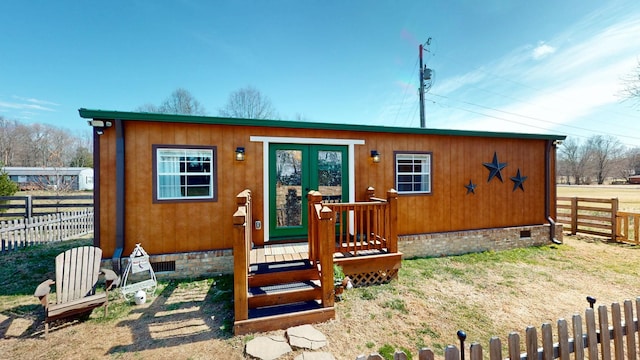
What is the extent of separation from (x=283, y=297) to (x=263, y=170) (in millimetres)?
2680

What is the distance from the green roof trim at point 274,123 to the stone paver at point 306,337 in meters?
3.72

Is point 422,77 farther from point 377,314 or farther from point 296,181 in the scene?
point 377,314

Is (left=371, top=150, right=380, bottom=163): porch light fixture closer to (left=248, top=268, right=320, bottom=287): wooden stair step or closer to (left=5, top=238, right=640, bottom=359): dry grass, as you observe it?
(left=5, top=238, right=640, bottom=359): dry grass

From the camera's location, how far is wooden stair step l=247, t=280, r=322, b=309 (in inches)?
133

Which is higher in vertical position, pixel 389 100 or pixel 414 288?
pixel 389 100

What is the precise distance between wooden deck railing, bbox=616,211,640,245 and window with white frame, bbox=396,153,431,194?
648cm

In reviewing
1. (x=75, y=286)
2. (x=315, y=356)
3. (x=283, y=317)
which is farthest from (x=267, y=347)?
(x=75, y=286)

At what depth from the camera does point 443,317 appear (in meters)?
3.45

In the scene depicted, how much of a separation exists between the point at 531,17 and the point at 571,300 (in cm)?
909

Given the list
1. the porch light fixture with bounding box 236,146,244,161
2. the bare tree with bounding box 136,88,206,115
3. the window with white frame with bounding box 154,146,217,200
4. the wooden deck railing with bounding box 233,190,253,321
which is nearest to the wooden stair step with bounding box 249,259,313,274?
the wooden deck railing with bounding box 233,190,253,321

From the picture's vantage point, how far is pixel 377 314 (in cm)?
352

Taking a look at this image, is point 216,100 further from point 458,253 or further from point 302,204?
point 458,253

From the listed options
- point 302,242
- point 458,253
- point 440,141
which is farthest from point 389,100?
point 302,242

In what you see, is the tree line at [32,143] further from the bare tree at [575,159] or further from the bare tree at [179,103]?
the bare tree at [575,159]
